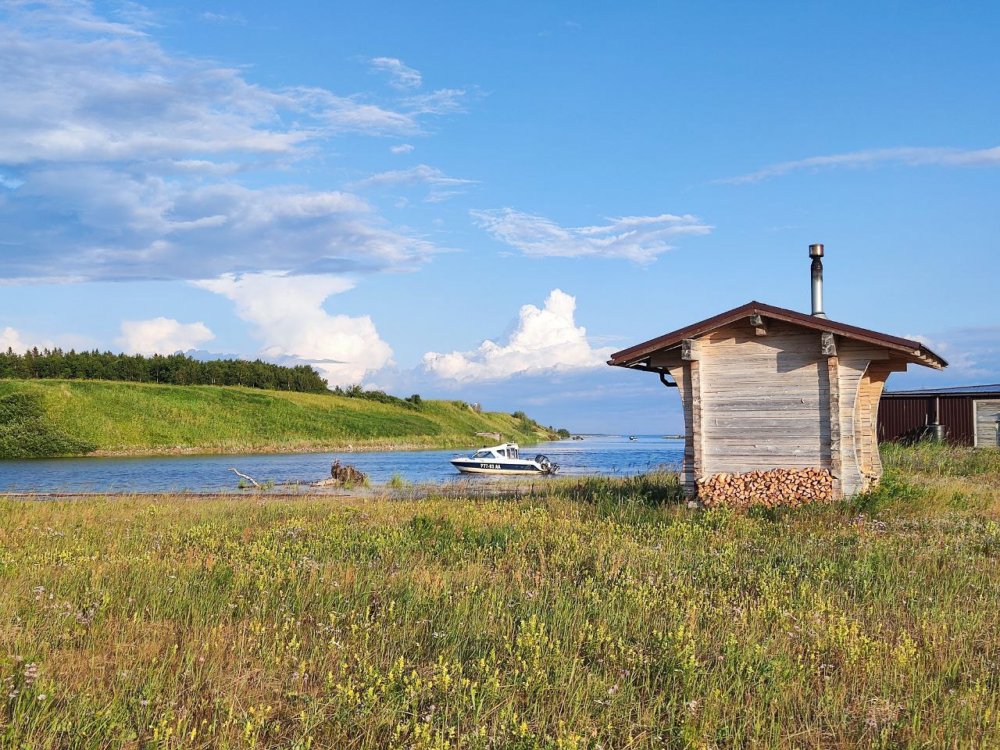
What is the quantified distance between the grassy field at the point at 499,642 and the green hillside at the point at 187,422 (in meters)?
56.7

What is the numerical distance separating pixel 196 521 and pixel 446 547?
6.85 meters

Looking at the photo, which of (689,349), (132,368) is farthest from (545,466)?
(132,368)

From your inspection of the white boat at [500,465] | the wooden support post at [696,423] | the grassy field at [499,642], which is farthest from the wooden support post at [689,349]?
the white boat at [500,465]

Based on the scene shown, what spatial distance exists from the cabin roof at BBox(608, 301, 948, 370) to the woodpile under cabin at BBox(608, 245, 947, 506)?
0.07 feet

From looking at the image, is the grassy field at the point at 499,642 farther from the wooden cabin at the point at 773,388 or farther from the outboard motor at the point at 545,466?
the outboard motor at the point at 545,466

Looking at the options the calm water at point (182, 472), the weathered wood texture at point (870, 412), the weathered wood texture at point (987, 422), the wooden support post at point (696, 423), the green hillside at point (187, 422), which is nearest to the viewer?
the wooden support post at point (696, 423)

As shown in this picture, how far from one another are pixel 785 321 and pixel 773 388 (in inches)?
59.9

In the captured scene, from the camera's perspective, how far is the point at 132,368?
9175cm

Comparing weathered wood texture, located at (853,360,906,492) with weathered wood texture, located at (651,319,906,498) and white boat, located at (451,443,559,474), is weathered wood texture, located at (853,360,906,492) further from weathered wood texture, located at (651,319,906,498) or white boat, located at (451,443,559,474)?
white boat, located at (451,443,559,474)

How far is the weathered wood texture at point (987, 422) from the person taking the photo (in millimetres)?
39344

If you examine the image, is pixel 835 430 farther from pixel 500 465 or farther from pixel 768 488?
pixel 500 465

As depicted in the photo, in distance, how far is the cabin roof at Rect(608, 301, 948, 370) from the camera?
661 inches

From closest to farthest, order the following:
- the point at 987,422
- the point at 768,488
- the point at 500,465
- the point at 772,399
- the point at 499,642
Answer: the point at 499,642 → the point at 768,488 → the point at 772,399 → the point at 987,422 → the point at 500,465

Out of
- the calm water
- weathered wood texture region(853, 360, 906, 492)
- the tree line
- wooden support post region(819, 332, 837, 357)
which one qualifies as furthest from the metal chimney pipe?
the tree line
